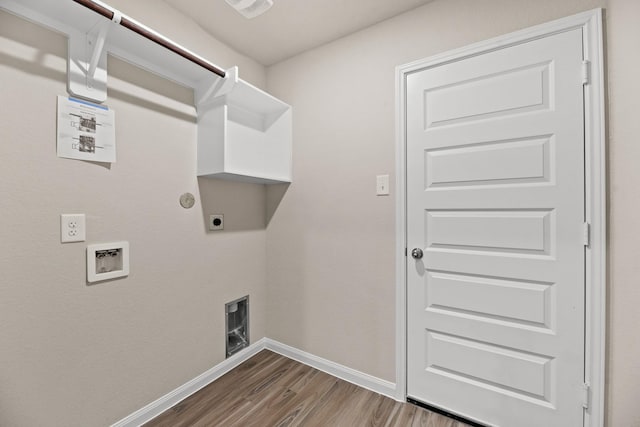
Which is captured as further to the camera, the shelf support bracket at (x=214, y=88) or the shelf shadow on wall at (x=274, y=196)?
the shelf shadow on wall at (x=274, y=196)

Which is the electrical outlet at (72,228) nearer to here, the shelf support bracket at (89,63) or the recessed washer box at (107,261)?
the recessed washer box at (107,261)

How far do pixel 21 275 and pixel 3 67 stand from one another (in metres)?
0.83

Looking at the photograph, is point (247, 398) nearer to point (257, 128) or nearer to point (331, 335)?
point (331, 335)

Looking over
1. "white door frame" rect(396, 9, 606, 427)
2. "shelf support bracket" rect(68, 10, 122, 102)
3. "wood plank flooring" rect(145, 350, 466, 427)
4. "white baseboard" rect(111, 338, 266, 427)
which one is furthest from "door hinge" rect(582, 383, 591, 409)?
"shelf support bracket" rect(68, 10, 122, 102)

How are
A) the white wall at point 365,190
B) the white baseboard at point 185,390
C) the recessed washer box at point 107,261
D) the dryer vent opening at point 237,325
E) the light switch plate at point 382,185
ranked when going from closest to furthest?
1. the white wall at point 365,190
2. the recessed washer box at point 107,261
3. the white baseboard at point 185,390
4. the light switch plate at point 382,185
5. the dryer vent opening at point 237,325

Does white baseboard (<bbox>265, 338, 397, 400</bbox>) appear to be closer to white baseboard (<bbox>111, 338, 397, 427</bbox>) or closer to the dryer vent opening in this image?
white baseboard (<bbox>111, 338, 397, 427</bbox>)

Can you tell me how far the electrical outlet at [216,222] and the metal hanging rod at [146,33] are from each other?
35.1 inches

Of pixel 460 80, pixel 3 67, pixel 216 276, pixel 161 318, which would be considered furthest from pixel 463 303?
pixel 3 67

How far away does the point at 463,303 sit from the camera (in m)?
1.48

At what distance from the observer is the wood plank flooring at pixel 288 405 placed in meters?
1.50

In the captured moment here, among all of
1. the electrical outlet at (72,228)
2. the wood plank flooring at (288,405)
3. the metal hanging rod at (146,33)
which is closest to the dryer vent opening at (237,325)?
the wood plank flooring at (288,405)

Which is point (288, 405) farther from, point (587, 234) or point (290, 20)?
point (290, 20)

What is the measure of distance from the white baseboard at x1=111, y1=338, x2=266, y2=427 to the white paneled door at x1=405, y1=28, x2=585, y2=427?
122cm

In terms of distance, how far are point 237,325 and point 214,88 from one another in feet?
5.54
